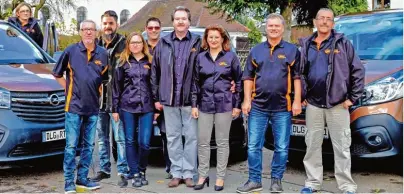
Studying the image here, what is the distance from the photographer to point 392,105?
590 cm

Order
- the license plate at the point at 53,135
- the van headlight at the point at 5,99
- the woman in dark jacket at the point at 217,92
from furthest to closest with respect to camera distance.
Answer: the license plate at the point at 53,135
the van headlight at the point at 5,99
the woman in dark jacket at the point at 217,92

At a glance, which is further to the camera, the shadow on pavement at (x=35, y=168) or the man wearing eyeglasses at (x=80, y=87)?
the shadow on pavement at (x=35, y=168)

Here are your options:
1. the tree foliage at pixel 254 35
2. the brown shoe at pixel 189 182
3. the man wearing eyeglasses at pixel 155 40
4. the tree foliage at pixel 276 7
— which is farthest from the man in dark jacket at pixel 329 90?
the tree foliage at pixel 254 35

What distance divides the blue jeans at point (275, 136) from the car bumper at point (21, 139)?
7.35ft

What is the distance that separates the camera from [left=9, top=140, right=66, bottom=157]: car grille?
6328mm

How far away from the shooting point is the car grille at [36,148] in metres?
6.33

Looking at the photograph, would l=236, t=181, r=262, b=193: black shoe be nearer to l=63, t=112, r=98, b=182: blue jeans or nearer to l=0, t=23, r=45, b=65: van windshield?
l=63, t=112, r=98, b=182: blue jeans

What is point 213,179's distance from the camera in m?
6.64

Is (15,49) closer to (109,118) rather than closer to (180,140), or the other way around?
(109,118)

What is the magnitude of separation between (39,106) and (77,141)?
2.85 feet

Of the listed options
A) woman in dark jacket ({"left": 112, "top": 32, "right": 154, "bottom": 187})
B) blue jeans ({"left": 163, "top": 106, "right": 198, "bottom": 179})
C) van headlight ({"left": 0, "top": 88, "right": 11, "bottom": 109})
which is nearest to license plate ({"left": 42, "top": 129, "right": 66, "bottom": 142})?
van headlight ({"left": 0, "top": 88, "right": 11, "bottom": 109})

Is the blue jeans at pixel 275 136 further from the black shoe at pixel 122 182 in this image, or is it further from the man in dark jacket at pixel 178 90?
the black shoe at pixel 122 182

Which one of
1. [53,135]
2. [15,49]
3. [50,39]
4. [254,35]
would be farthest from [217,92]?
[254,35]

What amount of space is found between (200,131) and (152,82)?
709mm
